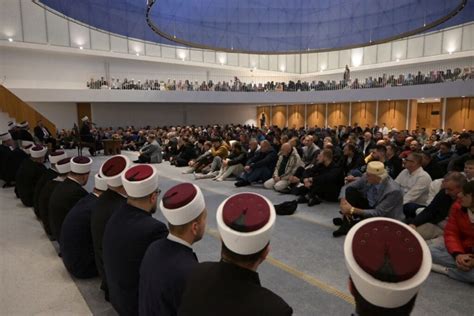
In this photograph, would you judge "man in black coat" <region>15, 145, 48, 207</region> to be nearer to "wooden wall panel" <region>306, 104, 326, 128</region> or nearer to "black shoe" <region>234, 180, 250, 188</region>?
"black shoe" <region>234, 180, 250, 188</region>

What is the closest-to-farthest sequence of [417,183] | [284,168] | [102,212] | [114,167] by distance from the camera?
[102,212] < [114,167] < [417,183] < [284,168]

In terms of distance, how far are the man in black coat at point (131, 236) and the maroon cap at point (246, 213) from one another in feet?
3.51

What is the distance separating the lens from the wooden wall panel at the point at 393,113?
22500 millimetres

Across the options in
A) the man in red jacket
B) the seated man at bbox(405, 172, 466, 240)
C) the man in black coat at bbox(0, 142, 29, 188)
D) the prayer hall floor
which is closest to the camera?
the prayer hall floor

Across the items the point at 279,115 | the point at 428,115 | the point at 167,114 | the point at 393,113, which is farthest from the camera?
the point at 279,115

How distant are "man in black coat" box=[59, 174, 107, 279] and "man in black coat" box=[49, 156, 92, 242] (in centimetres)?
44

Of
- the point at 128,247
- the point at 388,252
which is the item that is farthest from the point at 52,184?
the point at 388,252

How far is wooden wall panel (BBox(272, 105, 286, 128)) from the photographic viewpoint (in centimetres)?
3127

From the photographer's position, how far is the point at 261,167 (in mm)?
8805

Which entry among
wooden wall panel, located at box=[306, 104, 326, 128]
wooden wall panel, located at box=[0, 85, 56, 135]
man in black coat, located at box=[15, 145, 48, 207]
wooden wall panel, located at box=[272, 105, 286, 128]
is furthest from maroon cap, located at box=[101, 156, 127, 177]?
wooden wall panel, located at box=[272, 105, 286, 128]

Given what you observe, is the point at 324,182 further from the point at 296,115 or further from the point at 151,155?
A: the point at 296,115

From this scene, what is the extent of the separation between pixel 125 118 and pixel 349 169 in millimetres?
23241

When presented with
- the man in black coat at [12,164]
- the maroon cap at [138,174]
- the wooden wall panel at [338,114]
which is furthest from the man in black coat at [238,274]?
the wooden wall panel at [338,114]

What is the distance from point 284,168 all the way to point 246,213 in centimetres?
678
